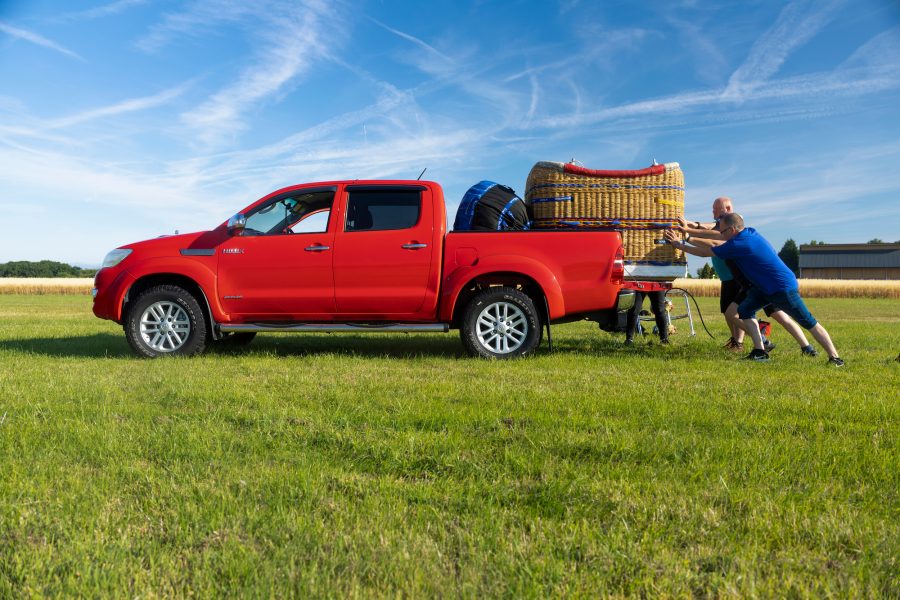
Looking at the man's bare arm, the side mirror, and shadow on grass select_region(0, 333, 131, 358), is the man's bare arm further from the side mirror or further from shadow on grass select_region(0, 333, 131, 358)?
shadow on grass select_region(0, 333, 131, 358)

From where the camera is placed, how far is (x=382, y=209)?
23.8ft

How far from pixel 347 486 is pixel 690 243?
5.59m

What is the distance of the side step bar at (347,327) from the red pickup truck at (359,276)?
0.01 meters

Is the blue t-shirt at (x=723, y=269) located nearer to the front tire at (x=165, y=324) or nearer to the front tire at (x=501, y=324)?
the front tire at (x=501, y=324)

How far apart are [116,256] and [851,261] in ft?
297

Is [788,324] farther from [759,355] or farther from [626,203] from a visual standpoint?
[626,203]

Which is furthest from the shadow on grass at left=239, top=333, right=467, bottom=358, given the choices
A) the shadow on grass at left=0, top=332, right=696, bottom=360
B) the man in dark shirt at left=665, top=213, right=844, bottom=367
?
the man in dark shirt at left=665, top=213, right=844, bottom=367

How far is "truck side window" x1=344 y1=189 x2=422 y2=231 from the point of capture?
23.5ft

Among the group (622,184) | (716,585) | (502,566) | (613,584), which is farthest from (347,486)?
(622,184)

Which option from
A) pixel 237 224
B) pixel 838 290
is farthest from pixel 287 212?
pixel 838 290

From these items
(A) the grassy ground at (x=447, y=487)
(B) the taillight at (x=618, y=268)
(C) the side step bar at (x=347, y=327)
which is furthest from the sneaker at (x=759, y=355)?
(C) the side step bar at (x=347, y=327)

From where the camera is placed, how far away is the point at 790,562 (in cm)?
212

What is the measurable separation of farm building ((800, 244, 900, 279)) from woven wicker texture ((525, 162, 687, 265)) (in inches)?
3263

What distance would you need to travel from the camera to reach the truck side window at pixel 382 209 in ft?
23.5
